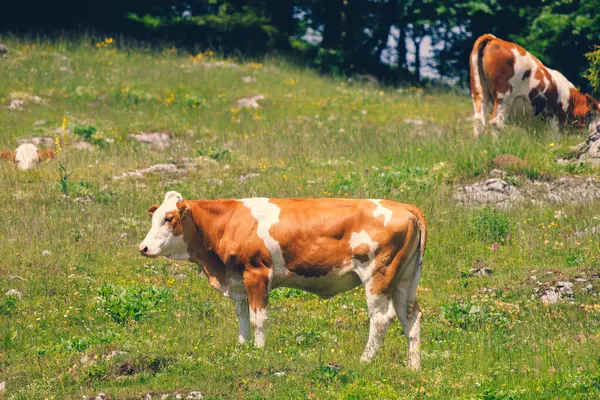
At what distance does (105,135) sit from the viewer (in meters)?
26.8

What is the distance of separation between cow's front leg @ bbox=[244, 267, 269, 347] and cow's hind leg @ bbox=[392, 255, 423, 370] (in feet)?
5.28

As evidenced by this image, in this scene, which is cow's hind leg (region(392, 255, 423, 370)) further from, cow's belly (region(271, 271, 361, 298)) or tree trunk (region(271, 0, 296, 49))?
tree trunk (region(271, 0, 296, 49))

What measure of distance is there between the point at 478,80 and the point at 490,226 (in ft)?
25.6

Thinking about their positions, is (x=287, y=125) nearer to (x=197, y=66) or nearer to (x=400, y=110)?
(x=400, y=110)

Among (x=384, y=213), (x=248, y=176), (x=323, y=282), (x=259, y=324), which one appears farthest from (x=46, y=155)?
(x=384, y=213)

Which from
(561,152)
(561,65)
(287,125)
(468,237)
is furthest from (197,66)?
(468,237)

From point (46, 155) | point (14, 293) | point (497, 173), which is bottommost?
point (46, 155)

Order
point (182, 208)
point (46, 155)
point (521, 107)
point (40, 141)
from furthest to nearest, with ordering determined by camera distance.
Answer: point (40, 141), point (521, 107), point (46, 155), point (182, 208)

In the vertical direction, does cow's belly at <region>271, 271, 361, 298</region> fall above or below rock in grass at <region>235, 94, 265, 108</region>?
above

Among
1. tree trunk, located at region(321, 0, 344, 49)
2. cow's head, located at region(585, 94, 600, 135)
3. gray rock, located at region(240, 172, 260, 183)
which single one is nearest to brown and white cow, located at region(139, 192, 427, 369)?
gray rock, located at region(240, 172, 260, 183)

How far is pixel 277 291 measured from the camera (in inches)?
584

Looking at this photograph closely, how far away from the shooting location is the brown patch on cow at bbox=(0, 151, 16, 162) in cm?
2322

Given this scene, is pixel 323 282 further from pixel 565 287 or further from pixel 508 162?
pixel 508 162

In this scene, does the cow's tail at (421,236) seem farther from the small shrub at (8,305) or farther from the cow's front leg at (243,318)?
the small shrub at (8,305)
